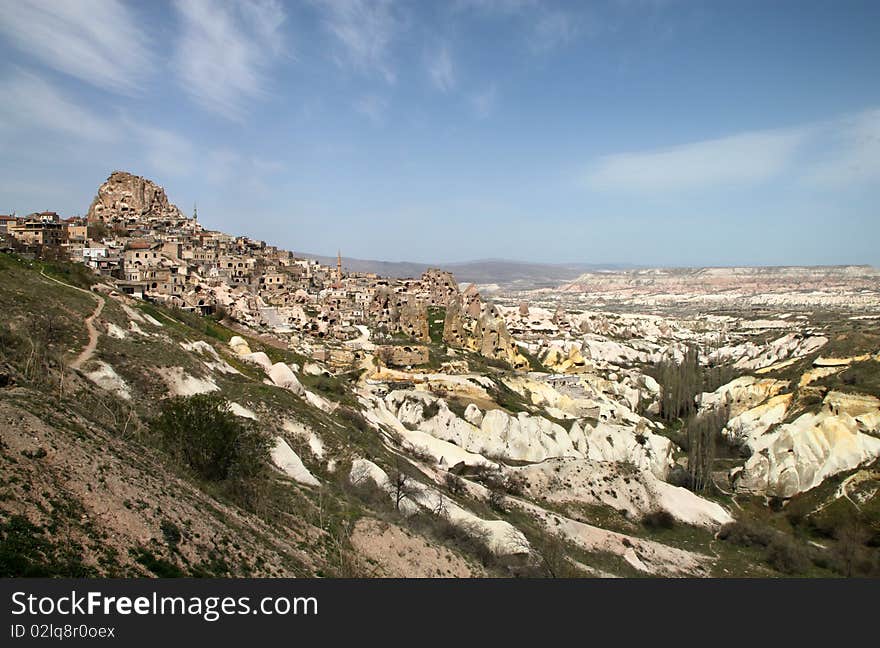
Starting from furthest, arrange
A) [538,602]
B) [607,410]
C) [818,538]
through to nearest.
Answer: [607,410]
[818,538]
[538,602]

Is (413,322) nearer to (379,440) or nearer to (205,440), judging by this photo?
(379,440)

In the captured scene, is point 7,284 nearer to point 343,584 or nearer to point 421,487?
point 421,487

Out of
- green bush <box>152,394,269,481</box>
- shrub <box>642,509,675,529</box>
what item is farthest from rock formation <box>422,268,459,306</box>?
green bush <box>152,394,269,481</box>

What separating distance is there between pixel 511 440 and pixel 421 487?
48.4 ft

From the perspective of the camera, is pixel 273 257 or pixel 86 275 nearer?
pixel 86 275

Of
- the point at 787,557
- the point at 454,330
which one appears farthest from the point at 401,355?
the point at 787,557

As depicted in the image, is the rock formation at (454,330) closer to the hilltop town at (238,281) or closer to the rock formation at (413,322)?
the hilltop town at (238,281)

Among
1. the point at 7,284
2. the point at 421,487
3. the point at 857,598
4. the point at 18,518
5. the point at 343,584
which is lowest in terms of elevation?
the point at 421,487

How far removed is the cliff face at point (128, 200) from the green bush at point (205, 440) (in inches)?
3509

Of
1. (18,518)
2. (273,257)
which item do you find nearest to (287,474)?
(18,518)

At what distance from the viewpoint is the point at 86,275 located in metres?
36.1

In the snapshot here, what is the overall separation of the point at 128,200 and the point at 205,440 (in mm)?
96597

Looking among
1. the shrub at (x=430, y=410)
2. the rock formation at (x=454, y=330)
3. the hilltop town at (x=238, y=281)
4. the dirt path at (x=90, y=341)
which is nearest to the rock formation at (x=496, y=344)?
the hilltop town at (x=238, y=281)

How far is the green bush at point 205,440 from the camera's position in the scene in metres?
14.5
